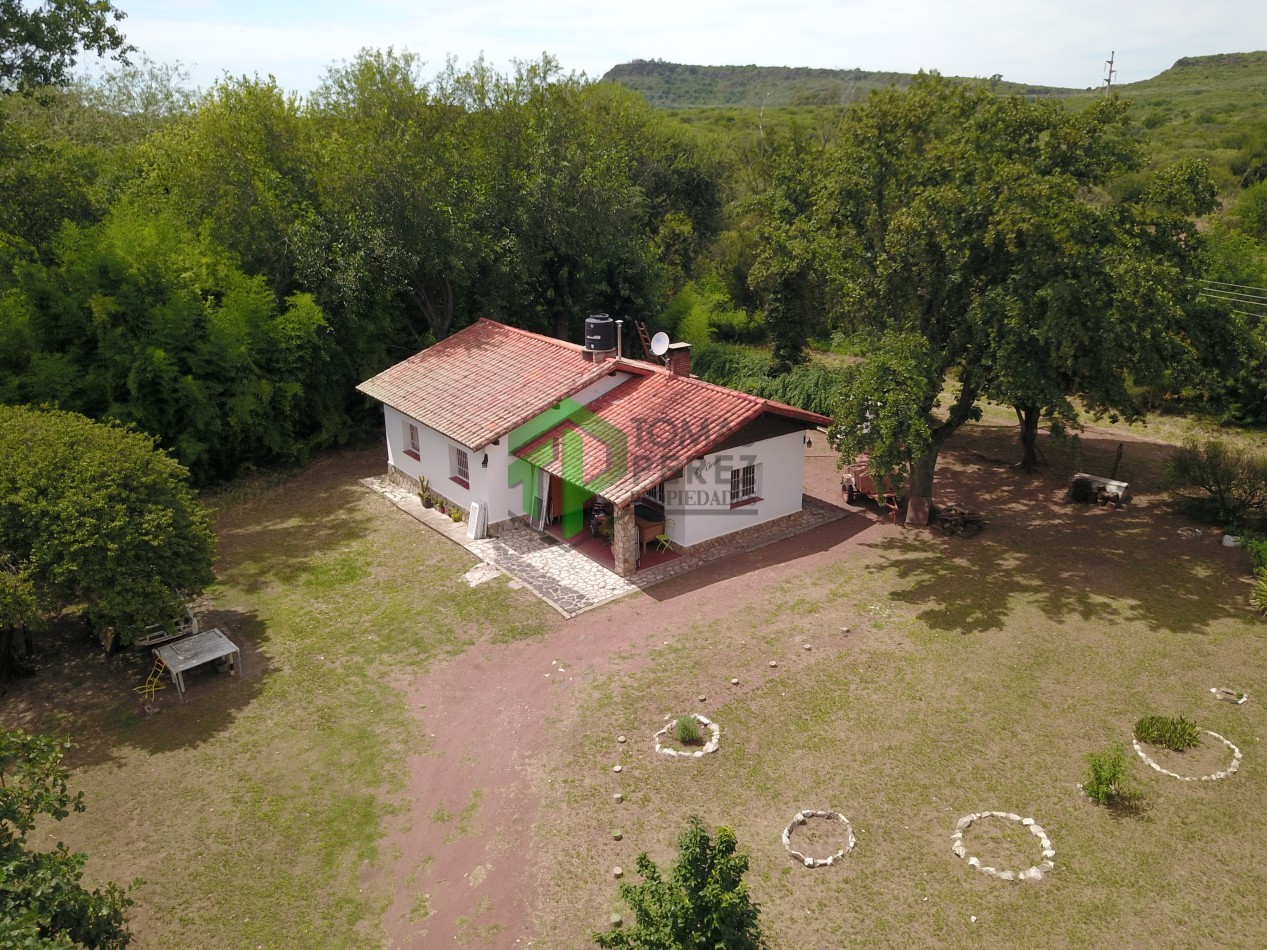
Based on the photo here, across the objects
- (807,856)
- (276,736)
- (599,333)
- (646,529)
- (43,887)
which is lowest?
(276,736)

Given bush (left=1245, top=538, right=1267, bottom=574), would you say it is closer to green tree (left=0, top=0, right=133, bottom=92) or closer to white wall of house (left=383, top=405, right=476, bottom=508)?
white wall of house (left=383, top=405, right=476, bottom=508)

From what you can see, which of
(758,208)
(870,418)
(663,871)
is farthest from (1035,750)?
(758,208)

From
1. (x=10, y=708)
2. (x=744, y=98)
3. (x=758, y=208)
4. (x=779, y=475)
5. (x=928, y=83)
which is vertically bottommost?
(x=10, y=708)

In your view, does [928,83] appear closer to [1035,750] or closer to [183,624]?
[1035,750]

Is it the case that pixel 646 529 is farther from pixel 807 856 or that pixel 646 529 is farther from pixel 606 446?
pixel 807 856

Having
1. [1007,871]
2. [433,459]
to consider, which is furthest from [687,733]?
[433,459]

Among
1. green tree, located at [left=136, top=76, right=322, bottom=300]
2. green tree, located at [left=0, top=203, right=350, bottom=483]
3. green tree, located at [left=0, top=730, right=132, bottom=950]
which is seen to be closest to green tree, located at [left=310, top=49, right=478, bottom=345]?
green tree, located at [left=136, top=76, right=322, bottom=300]
